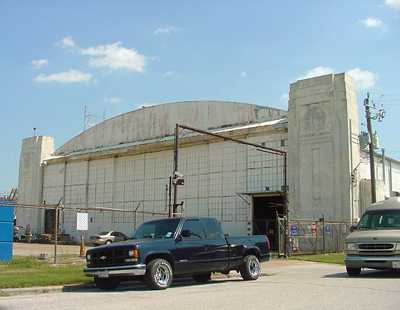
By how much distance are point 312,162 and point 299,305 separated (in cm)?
2761

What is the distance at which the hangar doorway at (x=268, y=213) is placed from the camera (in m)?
40.5

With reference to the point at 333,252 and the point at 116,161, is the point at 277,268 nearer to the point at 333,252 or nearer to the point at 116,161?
the point at 333,252

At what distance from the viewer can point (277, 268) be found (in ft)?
74.2

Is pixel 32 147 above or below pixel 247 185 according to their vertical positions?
above

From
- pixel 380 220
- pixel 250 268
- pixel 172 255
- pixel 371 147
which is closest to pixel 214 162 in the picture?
pixel 371 147

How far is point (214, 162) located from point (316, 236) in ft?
40.7

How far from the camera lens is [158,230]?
609 inches

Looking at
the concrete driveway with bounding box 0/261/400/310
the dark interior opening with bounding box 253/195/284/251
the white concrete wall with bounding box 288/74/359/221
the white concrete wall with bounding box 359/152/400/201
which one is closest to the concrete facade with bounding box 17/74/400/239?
the white concrete wall with bounding box 288/74/359/221

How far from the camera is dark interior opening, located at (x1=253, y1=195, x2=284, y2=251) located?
134ft

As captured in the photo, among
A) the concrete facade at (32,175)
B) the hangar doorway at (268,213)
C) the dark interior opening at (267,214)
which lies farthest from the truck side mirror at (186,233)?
the concrete facade at (32,175)

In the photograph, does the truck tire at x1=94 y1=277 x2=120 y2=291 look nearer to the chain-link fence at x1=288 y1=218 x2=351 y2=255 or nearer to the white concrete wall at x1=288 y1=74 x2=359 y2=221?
the chain-link fence at x1=288 y1=218 x2=351 y2=255

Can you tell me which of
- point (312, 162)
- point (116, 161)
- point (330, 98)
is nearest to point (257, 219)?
point (312, 162)

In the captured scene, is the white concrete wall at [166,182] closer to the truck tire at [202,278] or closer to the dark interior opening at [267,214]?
the dark interior opening at [267,214]

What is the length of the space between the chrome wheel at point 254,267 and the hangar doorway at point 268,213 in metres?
22.3
